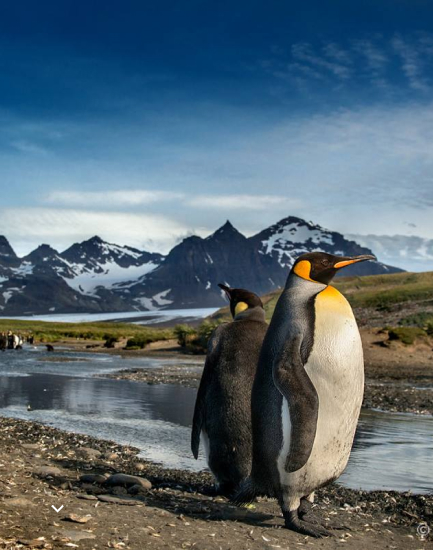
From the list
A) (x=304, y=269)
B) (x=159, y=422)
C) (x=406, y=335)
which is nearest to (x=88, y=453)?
(x=159, y=422)

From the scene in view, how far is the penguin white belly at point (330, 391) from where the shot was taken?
18.2ft

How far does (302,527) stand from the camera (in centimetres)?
544

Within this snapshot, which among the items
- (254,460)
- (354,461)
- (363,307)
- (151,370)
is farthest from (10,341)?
(254,460)

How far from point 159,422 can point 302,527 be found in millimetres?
7347

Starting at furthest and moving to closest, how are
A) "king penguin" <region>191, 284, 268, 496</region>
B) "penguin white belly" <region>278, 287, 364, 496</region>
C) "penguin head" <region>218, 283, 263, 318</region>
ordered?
"penguin head" <region>218, 283, 263, 318</region>, "king penguin" <region>191, 284, 268, 496</region>, "penguin white belly" <region>278, 287, 364, 496</region>

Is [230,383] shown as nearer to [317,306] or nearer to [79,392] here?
[317,306]

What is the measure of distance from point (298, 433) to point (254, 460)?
63 centimetres

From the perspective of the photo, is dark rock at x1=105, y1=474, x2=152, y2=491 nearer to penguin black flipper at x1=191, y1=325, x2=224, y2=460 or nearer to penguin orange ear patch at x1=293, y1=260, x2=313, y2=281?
penguin black flipper at x1=191, y1=325, x2=224, y2=460

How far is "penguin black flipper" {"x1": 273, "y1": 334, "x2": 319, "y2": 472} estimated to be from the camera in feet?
17.7

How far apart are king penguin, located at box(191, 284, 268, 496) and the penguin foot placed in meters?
1.20

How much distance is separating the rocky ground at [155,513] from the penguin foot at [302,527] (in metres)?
0.07

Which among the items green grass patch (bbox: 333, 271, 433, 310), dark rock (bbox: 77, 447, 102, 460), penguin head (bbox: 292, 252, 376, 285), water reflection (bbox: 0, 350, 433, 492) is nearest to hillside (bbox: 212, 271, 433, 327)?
green grass patch (bbox: 333, 271, 433, 310)

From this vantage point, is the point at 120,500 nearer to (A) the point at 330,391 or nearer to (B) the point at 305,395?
(B) the point at 305,395

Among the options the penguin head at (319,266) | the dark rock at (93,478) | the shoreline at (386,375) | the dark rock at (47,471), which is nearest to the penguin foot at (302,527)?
the penguin head at (319,266)
